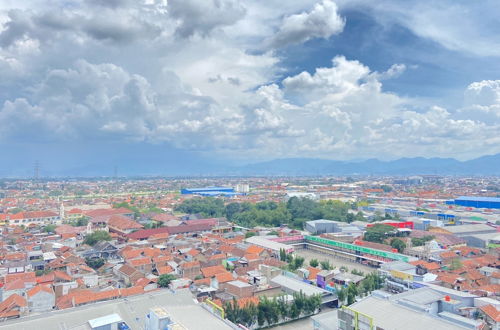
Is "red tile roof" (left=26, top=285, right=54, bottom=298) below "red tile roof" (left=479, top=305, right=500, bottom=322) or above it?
above

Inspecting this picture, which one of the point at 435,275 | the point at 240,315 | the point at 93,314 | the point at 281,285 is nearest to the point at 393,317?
the point at 240,315

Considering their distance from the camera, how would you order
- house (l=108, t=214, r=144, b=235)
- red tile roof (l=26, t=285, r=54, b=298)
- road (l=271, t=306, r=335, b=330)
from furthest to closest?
house (l=108, t=214, r=144, b=235) < red tile roof (l=26, t=285, r=54, b=298) < road (l=271, t=306, r=335, b=330)

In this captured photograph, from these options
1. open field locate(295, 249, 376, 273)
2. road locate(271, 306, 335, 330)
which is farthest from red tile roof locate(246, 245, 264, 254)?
road locate(271, 306, 335, 330)

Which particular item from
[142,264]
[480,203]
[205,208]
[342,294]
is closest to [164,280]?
[142,264]

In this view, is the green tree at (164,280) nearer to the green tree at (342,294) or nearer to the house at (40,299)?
the house at (40,299)

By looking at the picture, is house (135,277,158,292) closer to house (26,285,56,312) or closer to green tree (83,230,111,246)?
house (26,285,56,312)

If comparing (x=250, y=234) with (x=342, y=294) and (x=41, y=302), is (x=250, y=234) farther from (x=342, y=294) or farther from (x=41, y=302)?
(x=41, y=302)

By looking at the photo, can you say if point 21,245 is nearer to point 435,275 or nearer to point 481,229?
point 435,275

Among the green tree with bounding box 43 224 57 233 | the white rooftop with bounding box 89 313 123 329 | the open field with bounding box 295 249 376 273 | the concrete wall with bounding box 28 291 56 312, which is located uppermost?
the white rooftop with bounding box 89 313 123 329

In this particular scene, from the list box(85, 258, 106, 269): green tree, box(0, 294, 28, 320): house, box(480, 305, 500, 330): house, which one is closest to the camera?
box(480, 305, 500, 330): house
